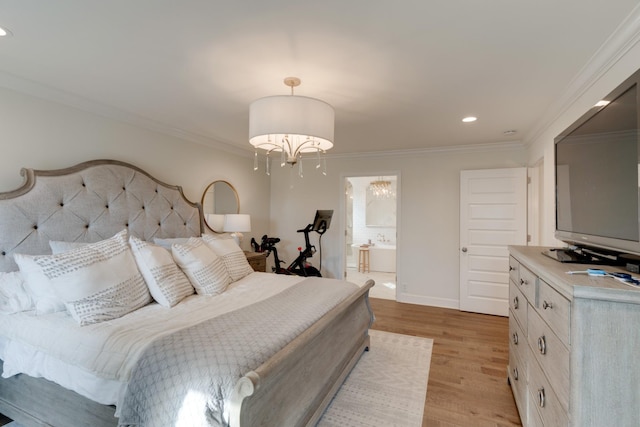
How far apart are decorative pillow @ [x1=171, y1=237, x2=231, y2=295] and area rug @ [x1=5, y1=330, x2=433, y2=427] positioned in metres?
1.31

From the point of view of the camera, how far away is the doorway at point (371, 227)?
24.3 feet

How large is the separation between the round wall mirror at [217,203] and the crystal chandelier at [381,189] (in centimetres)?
407

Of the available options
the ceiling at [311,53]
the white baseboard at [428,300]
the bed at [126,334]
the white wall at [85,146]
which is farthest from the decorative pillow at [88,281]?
the white baseboard at [428,300]

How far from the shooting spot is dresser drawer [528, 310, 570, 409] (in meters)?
1.18

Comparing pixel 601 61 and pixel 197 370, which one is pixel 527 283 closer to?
pixel 601 61

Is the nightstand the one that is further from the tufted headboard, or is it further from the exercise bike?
the tufted headboard

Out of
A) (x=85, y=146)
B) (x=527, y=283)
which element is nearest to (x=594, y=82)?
(x=527, y=283)

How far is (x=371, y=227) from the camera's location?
820cm

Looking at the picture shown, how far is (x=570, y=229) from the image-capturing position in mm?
1854

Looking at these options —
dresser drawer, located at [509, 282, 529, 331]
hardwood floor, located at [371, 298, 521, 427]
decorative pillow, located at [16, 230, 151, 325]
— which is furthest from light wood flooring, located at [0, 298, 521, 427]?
decorative pillow, located at [16, 230, 151, 325]

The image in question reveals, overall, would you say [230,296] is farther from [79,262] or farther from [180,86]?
[180,86]

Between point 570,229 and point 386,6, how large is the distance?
1.67 metres

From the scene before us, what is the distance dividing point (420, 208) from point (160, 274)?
3722mm

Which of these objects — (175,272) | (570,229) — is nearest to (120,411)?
(175,272)
